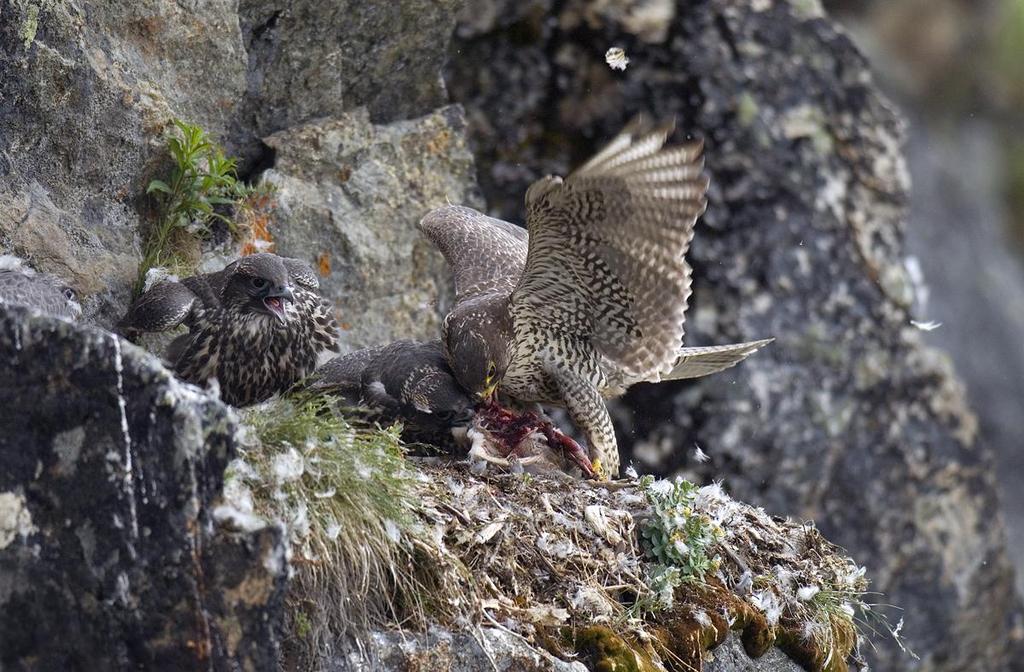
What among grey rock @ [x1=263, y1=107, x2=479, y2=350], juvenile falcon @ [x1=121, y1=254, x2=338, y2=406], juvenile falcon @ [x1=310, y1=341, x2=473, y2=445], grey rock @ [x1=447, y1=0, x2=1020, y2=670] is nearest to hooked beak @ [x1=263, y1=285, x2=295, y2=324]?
juvenile falcon @ [x1=121, y1=254, x2=338, y2=406]

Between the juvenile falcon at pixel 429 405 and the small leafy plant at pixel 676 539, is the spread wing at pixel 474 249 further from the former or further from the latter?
the small leafy plant at pixel 676 539

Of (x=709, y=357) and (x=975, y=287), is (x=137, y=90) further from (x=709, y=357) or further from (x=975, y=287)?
(x=975, y=287)

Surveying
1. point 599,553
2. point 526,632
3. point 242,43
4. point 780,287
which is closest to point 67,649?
point 526,632

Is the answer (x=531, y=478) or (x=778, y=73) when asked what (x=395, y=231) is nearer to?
(x=531, y=478)

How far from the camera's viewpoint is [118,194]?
17.7ft

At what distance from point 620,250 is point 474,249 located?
1.14m

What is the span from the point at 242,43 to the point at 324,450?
9.15 feet

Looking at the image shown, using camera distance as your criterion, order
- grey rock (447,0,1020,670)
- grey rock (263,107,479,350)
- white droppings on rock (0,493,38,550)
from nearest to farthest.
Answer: white droppings on rock (0,493,38,550), grey rock (263,107,479,350), grey rock (447,0,1020,670)

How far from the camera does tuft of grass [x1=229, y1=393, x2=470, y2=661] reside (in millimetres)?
3543

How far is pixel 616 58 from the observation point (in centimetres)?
815

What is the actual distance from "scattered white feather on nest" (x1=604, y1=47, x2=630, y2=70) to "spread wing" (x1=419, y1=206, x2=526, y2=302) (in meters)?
2.19

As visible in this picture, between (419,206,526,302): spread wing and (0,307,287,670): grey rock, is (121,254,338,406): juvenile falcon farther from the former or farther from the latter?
(0,307,287,670): grey rock

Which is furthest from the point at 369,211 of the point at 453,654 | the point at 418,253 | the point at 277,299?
the point at 453,654

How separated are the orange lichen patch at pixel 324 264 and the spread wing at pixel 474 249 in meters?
0.48
